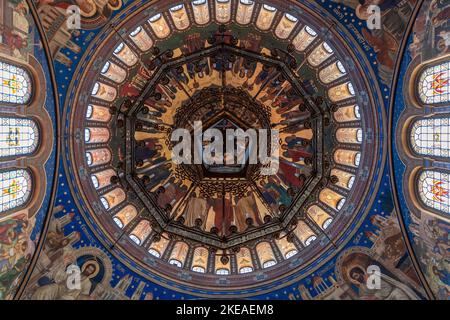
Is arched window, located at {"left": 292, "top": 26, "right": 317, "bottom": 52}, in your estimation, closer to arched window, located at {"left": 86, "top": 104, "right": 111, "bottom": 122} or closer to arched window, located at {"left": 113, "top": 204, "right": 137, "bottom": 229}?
arched window, located at {"left": 86, "top": 104, "right": 111, "bottom": 122}

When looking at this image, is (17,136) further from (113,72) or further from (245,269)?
(245,269)

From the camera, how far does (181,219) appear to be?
59.3ft

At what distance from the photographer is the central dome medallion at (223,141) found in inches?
640

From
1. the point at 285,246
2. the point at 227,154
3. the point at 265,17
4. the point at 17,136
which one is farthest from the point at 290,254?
the point at 17,136

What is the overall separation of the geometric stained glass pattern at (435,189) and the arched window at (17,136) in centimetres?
1631

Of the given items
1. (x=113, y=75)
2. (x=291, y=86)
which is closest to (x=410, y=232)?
(x=291, y=86)

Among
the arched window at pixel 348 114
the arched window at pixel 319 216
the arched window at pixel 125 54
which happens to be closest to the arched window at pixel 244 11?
the arched window at pixel 125 54

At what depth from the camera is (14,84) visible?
520 inches

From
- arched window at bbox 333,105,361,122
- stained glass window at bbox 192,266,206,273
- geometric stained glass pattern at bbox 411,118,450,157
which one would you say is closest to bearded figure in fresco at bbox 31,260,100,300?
stained glass window at bbox 192,266,206,273

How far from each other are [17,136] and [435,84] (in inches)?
646

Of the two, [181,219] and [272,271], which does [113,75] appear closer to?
[181,219]

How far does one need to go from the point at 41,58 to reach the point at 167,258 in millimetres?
11052

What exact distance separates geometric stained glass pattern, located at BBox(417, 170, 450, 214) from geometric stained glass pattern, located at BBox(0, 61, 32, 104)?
16563 mm
